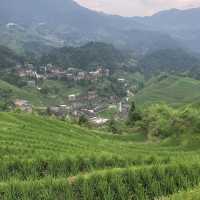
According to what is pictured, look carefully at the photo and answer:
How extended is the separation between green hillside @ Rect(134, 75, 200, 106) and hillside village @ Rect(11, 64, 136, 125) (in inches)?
345

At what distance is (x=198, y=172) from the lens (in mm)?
11750

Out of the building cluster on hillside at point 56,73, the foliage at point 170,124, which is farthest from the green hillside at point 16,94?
the foliage at point 170,124

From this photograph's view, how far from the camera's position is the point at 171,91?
151500 millimetres

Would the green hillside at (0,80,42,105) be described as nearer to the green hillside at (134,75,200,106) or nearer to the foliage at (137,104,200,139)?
the green hillside at (134,75,200,106)

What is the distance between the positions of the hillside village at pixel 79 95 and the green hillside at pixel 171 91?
8.77 metres

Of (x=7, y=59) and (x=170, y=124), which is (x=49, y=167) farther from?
(x=7, y=59)

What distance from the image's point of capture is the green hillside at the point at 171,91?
13912cm

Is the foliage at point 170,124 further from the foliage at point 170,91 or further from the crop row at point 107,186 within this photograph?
the foliage at point 170,91

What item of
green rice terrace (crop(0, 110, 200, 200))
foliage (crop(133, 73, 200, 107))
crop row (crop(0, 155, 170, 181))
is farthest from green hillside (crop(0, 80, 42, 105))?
green rice terrace (crop(0, 110, 200, 200))

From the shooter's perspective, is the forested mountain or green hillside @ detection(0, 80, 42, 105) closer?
green hillside @ detection(0, 80, 42, 105)

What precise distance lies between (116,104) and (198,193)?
5463 inches

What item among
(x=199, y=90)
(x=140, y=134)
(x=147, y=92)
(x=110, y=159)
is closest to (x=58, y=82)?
(x=147, y=92)

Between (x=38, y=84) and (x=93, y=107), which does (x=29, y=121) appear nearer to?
(x=93, y=107)

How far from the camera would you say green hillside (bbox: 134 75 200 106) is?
139 meters
